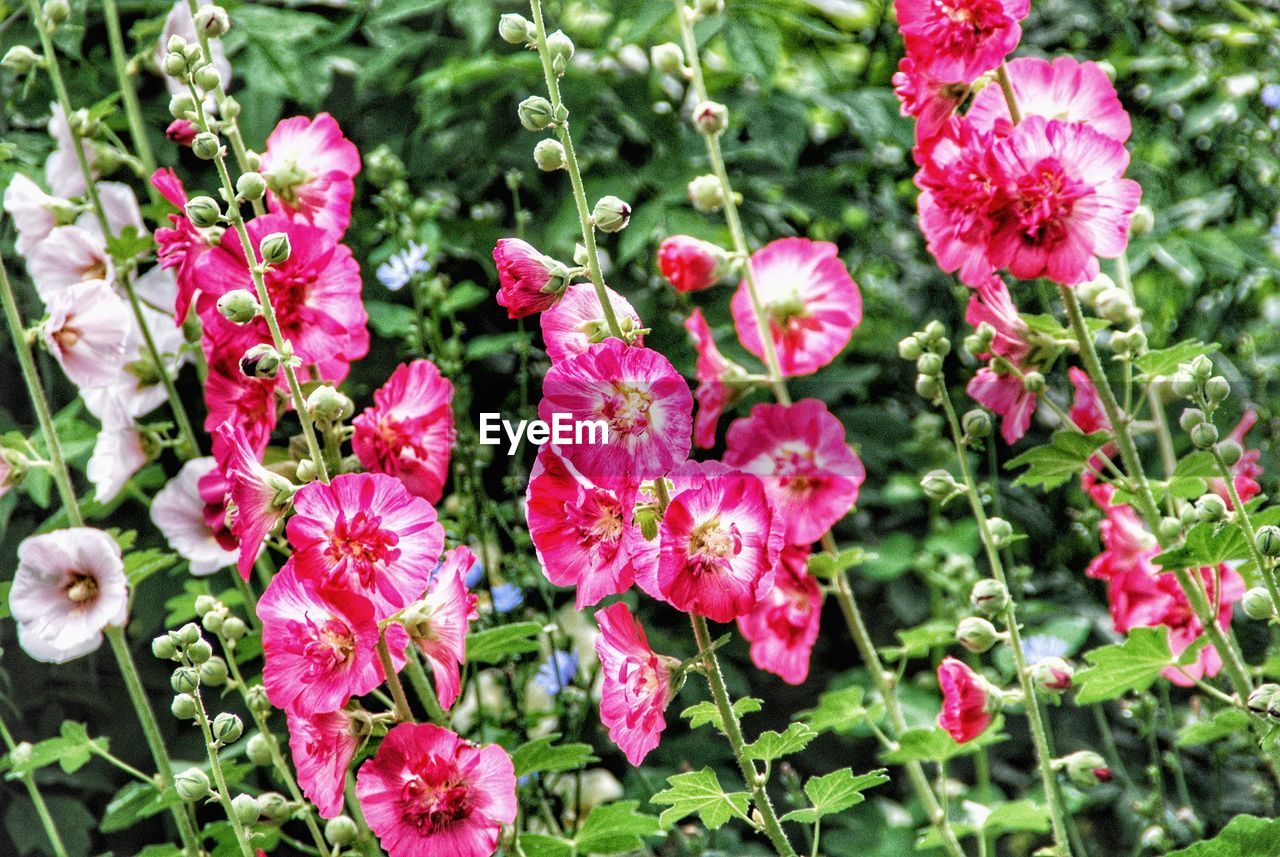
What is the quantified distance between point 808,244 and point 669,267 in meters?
0.14

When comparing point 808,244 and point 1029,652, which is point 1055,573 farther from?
point 808,244

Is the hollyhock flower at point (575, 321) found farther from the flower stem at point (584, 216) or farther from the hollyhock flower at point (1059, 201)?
the hollyhock flower at point (1059, 201)

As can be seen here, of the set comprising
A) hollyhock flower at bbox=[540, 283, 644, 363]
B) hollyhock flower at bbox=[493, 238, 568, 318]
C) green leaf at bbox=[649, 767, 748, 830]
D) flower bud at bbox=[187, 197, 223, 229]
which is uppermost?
flower bud at bbox=[187, 197, 223, 229]

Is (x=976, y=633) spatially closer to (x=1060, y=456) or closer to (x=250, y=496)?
(x=1060, y=456)

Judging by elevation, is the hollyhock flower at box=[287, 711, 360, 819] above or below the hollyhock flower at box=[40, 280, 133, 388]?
below

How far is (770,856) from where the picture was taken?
1224 millimetres

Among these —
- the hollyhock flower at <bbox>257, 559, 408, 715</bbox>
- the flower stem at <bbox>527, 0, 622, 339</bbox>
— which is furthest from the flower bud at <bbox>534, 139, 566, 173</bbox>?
the hollyhock flower at <bbox>257, 559, 408, 715</bbox>

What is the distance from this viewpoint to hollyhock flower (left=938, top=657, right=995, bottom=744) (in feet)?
2.60

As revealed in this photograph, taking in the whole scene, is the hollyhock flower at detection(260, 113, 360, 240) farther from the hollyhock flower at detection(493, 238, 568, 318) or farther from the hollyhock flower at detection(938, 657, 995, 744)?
the hollyhock flower at detection(938, 657, 995, 744)

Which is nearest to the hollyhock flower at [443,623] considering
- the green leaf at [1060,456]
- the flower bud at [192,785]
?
the flower bud at [192,785]

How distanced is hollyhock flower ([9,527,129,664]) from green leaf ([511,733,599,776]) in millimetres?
313

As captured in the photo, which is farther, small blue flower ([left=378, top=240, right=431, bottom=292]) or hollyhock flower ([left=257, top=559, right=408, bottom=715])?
small blue flower ([left=378, top=240, right=431, bottom=292])

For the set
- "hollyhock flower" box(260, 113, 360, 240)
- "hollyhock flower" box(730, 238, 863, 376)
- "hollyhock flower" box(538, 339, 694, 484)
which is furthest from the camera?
"hollyhock flower" box(730, 238, 863, 376)

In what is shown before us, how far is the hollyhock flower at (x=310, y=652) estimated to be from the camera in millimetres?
654
